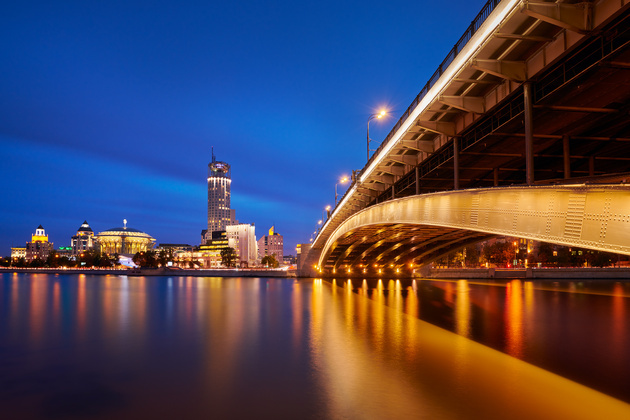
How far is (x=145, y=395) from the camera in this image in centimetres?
1363

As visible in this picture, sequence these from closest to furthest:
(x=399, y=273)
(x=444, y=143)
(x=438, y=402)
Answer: (x=438, y=402) < (x=444, y=143) < (x=399, y=273)

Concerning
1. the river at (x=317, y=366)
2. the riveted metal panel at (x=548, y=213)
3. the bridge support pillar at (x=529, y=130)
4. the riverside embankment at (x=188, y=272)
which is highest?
the bridge support pillar at (x=529, y=130)

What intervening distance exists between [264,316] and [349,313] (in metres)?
6.82

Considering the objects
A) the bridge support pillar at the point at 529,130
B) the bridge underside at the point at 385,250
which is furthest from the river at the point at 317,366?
the bridge underside at the point at 385,250

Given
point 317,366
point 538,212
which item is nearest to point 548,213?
point 538,212

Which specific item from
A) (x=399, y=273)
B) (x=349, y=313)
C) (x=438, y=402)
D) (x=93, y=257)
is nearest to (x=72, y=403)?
(x=438, y=402)

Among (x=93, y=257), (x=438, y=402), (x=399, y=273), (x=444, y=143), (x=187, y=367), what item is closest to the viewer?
(x=438, y=402)

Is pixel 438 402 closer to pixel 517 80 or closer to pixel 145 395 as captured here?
pixel 145 395

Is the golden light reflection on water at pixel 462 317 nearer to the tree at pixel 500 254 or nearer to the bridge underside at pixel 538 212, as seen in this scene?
the bridge underside at pixel 538 212

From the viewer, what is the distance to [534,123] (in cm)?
1667

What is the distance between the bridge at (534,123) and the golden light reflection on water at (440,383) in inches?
192

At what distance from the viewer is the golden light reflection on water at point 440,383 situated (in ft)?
38.7

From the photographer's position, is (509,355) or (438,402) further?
(509,355)

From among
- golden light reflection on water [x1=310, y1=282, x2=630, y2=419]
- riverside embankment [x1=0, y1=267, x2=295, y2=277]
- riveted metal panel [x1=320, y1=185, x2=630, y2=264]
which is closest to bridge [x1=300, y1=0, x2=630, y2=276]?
riveted metal panel [x1=320, y1=185, x2=630, y2=264]
